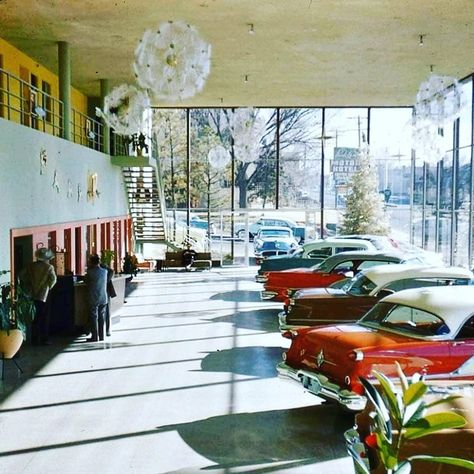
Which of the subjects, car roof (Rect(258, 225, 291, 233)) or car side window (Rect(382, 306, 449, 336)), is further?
car roof (Rect(258, 225, 291, 233))

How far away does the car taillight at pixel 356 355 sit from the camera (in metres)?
7.19

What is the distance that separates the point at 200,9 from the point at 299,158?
15.0 meters

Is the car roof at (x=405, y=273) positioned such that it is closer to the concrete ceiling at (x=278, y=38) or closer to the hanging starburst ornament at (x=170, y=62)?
the hanging starburst ornament at (x=170, y=62)

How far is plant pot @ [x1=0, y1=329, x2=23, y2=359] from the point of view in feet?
31.3

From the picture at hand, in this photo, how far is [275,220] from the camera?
28750 mm

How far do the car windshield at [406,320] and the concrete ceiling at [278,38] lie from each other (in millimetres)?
7008

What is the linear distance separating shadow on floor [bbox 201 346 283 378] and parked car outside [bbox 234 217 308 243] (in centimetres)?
1702

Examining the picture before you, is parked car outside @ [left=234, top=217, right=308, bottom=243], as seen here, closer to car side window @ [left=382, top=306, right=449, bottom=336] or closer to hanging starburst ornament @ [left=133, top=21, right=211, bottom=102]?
hanging starburst ornament @ [left=133, top=21, right=211, bottom=102]

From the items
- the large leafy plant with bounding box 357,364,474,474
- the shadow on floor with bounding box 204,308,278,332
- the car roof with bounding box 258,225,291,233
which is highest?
the large leafy plant with bounding box 357,364,474,474

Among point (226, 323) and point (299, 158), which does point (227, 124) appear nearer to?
point (299, 158)

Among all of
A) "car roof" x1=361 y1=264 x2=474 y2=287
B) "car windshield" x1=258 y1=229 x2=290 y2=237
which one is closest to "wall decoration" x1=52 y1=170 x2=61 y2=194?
"car roof" x1=361 y1=264 x2=474 y2=287

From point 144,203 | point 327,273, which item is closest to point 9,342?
point 327,273

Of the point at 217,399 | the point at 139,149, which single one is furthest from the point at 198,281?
the point at 217,399

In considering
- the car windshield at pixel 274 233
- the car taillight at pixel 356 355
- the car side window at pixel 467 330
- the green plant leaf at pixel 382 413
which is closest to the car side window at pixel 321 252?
the car side window at pixel 467 330
